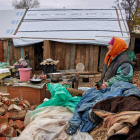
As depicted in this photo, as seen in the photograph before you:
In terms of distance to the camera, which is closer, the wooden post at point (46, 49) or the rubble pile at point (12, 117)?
the rubble pile at point (12, 117)

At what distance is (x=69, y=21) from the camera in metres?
9.62

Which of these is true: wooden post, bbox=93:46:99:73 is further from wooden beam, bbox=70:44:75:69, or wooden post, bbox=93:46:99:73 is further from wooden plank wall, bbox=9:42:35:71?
wooden plank wall, bbox=9:42:35:71

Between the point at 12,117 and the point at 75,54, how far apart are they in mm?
5589

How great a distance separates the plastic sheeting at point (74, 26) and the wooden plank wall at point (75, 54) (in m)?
0.37

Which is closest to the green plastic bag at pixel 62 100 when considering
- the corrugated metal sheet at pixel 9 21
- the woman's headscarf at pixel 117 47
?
the woman's headscarf at pixel 117 47

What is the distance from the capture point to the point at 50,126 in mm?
2361

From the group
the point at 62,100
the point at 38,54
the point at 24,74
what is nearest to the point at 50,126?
the point at 62,100

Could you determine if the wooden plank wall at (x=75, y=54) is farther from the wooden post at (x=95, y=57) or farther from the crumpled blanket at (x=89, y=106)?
the crumpled blanket at (x=89, y=106)

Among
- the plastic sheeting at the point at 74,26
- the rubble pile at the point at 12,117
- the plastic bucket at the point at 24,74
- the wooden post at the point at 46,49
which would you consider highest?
the plastic sheeting at the point at 74,26

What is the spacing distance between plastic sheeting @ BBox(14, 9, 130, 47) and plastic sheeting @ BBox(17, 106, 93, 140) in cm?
565

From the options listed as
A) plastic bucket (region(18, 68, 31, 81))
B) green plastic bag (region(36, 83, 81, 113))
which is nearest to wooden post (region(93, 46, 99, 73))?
plastic bucket (region(18, 68, 31, 81))

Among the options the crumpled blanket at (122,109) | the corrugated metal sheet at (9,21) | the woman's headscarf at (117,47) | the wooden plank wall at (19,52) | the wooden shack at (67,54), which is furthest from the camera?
the corrugated metal sheet at (9,21)

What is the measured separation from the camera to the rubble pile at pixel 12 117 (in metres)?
2.67

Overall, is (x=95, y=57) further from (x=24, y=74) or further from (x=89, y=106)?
(x=89, y=106)
